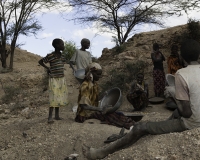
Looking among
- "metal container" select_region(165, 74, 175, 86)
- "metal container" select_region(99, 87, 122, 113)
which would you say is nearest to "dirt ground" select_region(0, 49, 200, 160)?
"metal container" select_region(165, 74, 175, 86)

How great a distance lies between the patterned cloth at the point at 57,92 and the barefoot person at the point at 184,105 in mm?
2382

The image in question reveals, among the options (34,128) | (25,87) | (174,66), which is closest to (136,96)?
(174,66)

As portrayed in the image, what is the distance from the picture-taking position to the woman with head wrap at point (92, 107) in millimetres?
5352

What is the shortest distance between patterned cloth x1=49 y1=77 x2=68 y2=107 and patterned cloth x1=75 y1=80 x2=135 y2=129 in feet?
1.52

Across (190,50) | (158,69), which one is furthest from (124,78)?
(190,50)

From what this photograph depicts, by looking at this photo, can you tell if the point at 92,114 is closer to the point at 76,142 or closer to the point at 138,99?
the point at 76,142

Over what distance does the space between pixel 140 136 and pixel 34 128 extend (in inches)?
97.6

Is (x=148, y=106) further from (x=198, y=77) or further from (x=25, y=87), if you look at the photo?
(x=25, y=87)

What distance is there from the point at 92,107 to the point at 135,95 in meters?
2.97

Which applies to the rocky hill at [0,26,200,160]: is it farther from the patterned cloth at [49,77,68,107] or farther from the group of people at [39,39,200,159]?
the patterned cloth at [49,77,68,107]

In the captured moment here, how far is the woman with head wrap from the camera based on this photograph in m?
5.35

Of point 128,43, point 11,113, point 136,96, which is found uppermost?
point 128,43

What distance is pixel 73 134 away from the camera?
16.0 ft

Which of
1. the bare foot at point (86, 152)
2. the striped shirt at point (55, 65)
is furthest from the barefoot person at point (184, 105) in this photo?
the striped shirt at point (55, 65)
